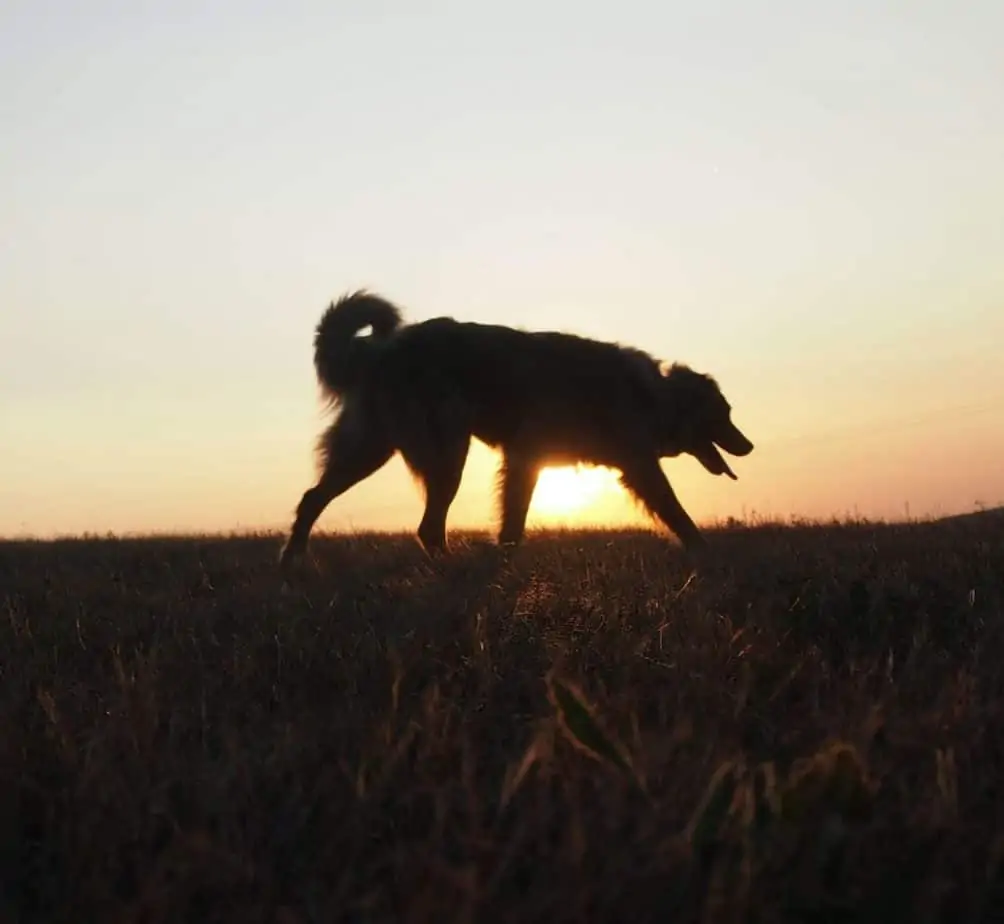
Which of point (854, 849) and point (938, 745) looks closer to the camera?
point (854, 849)

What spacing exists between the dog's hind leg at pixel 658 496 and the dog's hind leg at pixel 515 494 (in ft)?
2.55

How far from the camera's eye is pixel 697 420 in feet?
33.5

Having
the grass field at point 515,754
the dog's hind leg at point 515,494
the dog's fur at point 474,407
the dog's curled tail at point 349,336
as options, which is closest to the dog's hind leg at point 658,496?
the dog's fur at point 474,407

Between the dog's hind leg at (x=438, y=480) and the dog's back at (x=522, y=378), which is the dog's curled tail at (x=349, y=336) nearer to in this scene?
the dog's back at (x=522, y=378)

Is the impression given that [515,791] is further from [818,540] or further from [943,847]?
[818,540]

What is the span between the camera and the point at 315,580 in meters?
5.68

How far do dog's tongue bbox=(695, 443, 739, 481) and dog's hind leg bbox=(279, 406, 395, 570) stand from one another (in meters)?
3.48

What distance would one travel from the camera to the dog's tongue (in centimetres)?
1045

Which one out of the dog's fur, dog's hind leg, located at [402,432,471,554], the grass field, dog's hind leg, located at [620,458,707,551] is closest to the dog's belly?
the dog's fur

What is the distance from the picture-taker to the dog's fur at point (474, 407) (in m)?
8.03

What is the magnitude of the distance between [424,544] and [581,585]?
368cm

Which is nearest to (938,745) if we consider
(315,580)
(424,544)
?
(315,580)

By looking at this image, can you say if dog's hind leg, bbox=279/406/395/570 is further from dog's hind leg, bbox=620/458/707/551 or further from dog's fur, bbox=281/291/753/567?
dog's hind leg, bbox=620/458/707/551

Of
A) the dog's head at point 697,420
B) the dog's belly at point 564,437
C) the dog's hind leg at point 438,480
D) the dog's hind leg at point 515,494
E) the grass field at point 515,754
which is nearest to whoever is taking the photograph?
the grass field at point 515,754
